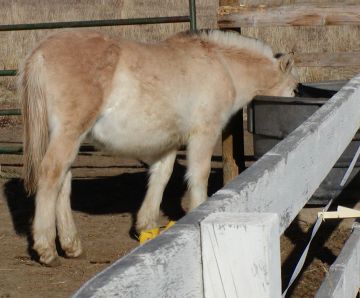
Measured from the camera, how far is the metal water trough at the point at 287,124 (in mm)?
5699

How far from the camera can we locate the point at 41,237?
5.06m

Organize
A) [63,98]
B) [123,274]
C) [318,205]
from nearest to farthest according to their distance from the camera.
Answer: [123,274]
[63,98]
[318,205]

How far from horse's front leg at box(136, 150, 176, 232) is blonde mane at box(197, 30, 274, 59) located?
942 mm

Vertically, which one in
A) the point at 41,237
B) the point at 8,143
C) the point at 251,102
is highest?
the point at 251,102

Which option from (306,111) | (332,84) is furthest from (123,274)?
(332,84)

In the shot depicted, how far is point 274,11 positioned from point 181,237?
5.23 m

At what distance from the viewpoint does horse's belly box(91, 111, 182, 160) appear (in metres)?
5.25

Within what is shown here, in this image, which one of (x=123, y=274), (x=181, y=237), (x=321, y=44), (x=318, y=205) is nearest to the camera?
(x=123, y=274)

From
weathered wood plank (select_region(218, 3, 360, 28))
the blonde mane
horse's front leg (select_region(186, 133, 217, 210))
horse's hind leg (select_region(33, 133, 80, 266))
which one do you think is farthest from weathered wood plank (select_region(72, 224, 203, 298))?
weathered wood plank (select_region(218, 3, 360, 28))

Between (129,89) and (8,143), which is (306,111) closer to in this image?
(129,89)

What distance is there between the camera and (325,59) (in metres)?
6.90

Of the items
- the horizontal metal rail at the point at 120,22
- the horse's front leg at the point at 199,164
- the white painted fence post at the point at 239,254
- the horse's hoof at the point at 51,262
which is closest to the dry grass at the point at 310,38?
the horizontal metal rail at the point at 120,22

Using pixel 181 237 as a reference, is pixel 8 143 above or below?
below

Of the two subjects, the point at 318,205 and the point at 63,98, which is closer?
the point at 63,98
